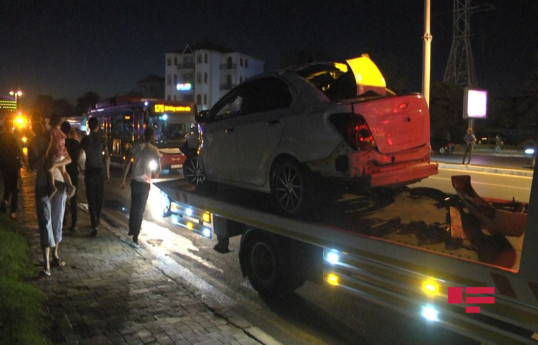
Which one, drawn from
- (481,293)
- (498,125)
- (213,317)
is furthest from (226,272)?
(498,125)

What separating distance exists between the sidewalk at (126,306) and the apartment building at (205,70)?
74.8 metres

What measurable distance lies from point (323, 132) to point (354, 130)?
345mm

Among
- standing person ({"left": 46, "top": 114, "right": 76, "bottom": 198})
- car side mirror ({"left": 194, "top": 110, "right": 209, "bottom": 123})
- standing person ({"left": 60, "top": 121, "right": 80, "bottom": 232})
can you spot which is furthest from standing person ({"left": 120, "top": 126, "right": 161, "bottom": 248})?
standing person ({"left": 46, "top": 114, "right": 76, "bottom": 198})

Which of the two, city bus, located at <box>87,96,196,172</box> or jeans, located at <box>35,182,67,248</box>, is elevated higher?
city bus, located at <box>87,96,196,172</box>

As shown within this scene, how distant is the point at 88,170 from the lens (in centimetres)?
837

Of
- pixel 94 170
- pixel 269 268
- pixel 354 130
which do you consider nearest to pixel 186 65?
pixel 94 170

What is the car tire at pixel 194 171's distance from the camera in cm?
729

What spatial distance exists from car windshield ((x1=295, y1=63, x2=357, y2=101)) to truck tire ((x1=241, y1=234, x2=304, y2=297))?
5.93 feet

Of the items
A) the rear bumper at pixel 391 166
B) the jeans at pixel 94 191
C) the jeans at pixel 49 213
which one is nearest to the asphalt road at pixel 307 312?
the rear bumper at pixel 391 166

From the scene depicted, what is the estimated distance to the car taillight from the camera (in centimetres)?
477

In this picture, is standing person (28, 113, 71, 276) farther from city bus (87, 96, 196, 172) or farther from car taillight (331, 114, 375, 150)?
city bus (87, 96, 196, 172)

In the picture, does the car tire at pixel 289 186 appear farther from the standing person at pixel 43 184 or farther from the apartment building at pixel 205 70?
the apartment building at pixel 205 70

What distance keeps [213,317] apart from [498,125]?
56308 millimetres

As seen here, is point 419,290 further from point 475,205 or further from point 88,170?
point 88,170
